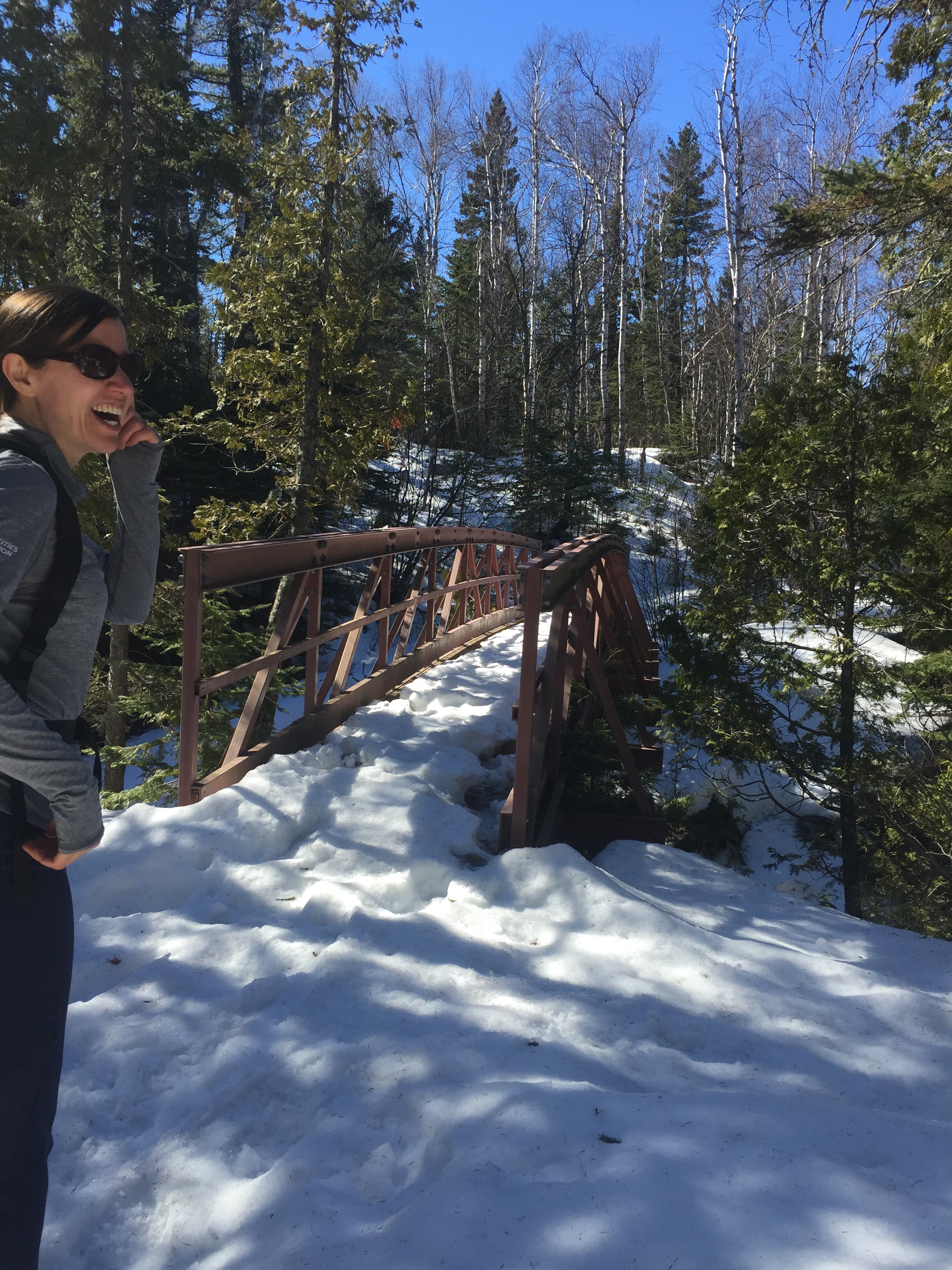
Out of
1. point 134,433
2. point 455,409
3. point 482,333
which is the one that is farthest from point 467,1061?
point 482,333

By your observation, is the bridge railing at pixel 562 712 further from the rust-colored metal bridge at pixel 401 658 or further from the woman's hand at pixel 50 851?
the woman's hand at pixel 50 851

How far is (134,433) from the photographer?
5.62 feet

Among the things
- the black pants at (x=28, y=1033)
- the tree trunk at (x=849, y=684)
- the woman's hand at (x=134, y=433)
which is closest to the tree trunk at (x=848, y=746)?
the tree trunk at (x=849, y=684)

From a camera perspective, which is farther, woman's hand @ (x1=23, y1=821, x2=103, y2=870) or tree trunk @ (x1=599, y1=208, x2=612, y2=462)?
tree trunk @ (x1=599, y1=208, x2=612, y2=462)

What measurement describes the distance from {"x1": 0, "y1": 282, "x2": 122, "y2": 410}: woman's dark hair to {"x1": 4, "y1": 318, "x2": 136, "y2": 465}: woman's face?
0.04 feet

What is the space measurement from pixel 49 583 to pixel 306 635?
458 centimetres

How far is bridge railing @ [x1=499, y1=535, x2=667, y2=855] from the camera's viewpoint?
13.1ft

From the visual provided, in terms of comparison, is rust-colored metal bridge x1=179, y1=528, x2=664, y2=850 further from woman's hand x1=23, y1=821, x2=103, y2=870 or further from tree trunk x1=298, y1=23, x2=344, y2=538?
tree trunk x1=298, y1=23, x2=344, y2=538

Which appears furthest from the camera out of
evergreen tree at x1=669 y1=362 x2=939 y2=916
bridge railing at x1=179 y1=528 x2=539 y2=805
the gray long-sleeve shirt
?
evergreen tree at x1=669 y1=362 x2=939 y2=916

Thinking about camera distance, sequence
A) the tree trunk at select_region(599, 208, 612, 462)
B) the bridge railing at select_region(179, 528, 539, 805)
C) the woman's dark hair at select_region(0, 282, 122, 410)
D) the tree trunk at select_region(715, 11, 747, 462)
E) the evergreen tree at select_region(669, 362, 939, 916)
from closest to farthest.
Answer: the woman's dark hair at select_region(0, 282, 122, 410)
the bridge railing at select_region(179, 528, 539, 805)
the evergreen tree at select_region(669, 362, 939, 916)
the tree trunk at select_region(715, 11, 747, 462)
the tree trunk at select_region(599, 208, 612, 462)

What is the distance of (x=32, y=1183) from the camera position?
1.45 m

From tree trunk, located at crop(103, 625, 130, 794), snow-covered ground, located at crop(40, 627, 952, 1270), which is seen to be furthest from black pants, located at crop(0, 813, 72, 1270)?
tree trunk, located at crop(103, 625, 130, 794)

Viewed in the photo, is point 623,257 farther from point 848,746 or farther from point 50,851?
point 50,851

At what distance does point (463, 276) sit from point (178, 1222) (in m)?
31.3
